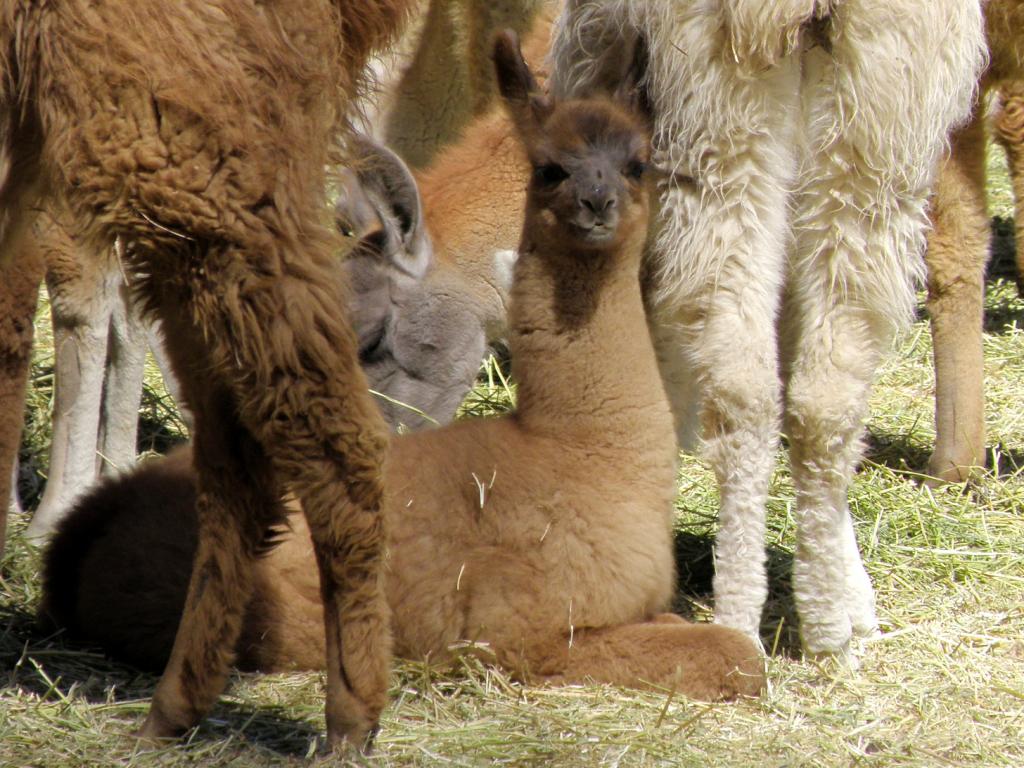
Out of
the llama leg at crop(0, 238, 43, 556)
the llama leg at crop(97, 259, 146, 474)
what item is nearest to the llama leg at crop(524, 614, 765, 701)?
the llama leg at crop(0, 238, 43, 556)

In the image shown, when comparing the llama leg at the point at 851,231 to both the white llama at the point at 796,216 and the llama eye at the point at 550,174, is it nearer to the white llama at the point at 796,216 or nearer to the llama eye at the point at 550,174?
the white llama at the point at 796,216

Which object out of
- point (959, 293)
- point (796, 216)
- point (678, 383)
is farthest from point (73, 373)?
point (959, 293)

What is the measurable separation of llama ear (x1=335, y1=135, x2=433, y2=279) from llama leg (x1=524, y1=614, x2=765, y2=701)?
2258 mm

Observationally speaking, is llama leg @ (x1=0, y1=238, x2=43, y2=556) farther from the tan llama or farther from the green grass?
the tan llama

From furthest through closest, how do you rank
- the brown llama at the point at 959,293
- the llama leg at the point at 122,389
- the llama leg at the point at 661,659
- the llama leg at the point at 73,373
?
the brown llama at the point at 959,293 → the llama leg at the point at 122,389 → the llama leg at the point at 73,373 → the llama leg at the point at 661,659

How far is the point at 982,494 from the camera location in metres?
5.38

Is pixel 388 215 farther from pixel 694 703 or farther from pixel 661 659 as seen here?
pixel 694 703

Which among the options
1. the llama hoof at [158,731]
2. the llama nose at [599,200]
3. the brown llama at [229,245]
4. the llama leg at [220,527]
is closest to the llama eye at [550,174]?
the llama nose at [599,200]

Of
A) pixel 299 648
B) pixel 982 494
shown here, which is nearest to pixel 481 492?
pixel 299 648

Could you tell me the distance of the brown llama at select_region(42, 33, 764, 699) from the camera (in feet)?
12.0

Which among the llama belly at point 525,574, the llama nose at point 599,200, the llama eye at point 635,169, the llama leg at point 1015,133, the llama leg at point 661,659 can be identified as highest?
the llama leg at point 1015,133

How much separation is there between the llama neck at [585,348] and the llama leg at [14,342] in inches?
55.4

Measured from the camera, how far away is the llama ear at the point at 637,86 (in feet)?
12.8

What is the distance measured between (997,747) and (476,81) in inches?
177
